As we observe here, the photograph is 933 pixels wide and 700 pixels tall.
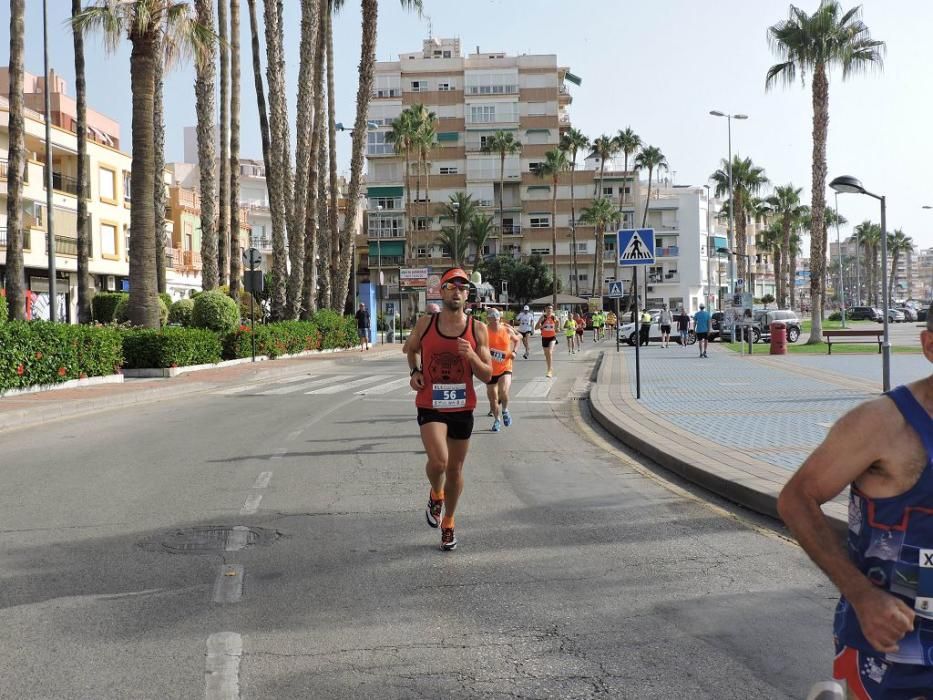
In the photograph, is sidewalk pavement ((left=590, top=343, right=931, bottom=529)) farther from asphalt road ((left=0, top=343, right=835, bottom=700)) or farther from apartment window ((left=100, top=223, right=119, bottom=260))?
apartment window ((left=100, top=223, right=119, bottom=260))

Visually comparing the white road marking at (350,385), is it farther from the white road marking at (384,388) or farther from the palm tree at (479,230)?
the palm tree at (479,230)

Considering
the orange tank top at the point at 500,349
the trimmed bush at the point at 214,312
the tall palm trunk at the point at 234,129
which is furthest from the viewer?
the tall palm trunk at the point at 234,129

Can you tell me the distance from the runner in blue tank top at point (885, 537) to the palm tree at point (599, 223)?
9310 cm

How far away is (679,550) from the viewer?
6.76 m

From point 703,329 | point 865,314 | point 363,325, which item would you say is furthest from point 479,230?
point 703,329

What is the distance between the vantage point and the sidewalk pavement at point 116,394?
15625mm

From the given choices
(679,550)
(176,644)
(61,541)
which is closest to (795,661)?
(679,550)

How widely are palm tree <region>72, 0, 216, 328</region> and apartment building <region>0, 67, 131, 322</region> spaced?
18.1m

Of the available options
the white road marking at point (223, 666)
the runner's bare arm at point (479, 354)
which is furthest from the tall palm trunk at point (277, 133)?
the white road marking at point (223, 666)

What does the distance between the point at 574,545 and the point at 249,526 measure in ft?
7.84

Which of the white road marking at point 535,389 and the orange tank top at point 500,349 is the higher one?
the orange tank top at point 500,349

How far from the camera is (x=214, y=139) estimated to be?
35.7m

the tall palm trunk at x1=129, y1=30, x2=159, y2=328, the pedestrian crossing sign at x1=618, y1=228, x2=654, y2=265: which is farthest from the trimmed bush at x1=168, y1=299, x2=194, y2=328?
the pedestrian crossing sign at x1=618, y1=228, x2=654, y2=265

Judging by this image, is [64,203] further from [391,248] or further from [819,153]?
[391,248]
